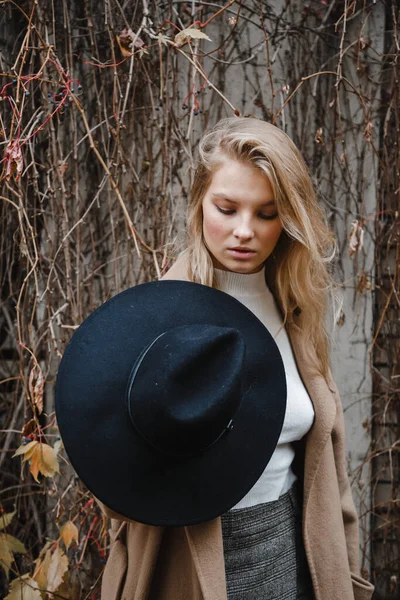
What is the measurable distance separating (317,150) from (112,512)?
1804mm

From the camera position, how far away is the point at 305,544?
1.66m

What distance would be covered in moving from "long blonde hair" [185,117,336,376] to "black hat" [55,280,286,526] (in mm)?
239

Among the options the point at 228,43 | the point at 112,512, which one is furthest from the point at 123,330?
the point at 228,43

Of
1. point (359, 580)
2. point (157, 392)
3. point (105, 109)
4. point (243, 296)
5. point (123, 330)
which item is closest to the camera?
point (157, 392)

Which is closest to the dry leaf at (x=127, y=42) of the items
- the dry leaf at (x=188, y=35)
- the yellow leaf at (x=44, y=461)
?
the dry leaf at (x=188, y=35)

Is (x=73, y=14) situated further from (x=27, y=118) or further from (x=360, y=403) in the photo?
(x=360, y=403)

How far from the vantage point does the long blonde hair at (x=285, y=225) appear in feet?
4.89

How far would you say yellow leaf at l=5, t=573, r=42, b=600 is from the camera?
2.11 m

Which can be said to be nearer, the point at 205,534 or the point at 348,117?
the point at 205,534

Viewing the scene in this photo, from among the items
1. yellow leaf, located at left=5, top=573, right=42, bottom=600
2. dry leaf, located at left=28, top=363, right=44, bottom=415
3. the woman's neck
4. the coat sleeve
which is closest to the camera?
the woman's neck

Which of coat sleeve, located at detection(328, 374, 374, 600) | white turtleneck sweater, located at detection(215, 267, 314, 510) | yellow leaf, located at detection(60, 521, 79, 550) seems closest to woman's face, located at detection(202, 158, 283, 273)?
white turtleneck sweater, located at detection(215, 267, 314, 510)

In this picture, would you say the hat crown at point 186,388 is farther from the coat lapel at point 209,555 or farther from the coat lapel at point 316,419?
the coat lapel at point 316,419

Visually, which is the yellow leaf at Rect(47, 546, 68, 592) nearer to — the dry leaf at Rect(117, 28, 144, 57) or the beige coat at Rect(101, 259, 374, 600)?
the beige coat at Rect(101, 259, 374, 600)

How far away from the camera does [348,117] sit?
105 inches
